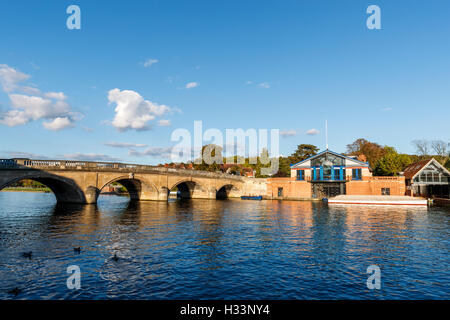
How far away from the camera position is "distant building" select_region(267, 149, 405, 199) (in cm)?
7144

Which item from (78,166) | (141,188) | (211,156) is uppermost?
(211,156)

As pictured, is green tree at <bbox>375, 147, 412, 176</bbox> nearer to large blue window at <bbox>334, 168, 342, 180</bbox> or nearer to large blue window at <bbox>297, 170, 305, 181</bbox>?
large blue window at <bbox>334, 168, 342, 180</bbox>

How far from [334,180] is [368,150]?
5349 centimetres

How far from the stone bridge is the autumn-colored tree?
6397 centimetres

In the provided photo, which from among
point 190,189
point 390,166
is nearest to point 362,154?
point 390,166

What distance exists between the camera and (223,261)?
751 inches

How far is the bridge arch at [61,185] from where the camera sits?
45438mm

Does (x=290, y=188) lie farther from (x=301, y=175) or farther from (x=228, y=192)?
(x=228, y=192)

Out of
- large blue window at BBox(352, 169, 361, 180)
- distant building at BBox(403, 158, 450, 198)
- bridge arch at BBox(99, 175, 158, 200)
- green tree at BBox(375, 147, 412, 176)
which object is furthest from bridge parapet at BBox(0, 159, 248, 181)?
green tree at BBox(375, 147, 412, 176)

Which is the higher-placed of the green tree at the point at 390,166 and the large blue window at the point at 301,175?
the green tree at the point at 390,166

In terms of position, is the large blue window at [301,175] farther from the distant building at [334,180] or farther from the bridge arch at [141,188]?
the bridge arch at [141,188]

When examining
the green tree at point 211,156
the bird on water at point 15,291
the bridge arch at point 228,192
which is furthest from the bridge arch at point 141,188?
the bird on water at point 15,291
